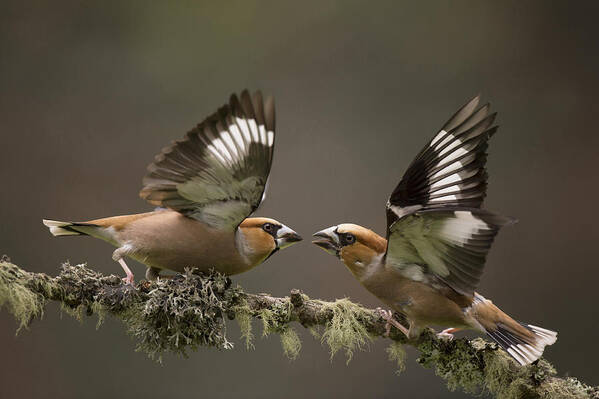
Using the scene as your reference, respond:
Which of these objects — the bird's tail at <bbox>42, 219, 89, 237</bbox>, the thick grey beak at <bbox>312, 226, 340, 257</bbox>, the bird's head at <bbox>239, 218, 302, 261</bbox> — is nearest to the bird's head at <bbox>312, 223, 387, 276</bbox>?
the thick grey beak at <bbox>312, 226, 340, 257</bbox>

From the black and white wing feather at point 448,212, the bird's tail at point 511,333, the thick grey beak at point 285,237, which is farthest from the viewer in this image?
the thick grey beak at point 285,237

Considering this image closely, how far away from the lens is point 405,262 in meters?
2.18

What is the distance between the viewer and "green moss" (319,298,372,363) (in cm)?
213

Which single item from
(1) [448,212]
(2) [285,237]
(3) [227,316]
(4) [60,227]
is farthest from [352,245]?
(4) [60,227]

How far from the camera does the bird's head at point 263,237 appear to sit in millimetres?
2186

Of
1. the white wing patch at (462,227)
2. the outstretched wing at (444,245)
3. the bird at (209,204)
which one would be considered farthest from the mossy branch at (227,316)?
the white wing patch at (462,227)

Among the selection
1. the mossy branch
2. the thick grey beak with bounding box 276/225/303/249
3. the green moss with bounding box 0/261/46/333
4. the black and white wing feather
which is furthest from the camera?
the thick grey beak with bounding box 276/225/303/249

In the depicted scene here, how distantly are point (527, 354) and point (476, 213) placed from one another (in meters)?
0.54

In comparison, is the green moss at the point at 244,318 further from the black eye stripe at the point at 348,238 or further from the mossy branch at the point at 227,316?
the black eye stripe at the point at 348,238

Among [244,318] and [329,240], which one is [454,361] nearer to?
[329,240]

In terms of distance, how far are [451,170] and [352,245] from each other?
45 cm

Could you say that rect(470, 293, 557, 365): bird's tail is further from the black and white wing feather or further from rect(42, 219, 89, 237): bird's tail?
rect(42, 219, 89, 237): bird's tail

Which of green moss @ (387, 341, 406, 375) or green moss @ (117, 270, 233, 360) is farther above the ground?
green moss @ (117, 270, 233, 360)

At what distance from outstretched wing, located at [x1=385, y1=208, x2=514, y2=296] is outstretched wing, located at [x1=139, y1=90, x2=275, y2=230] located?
48 cm
